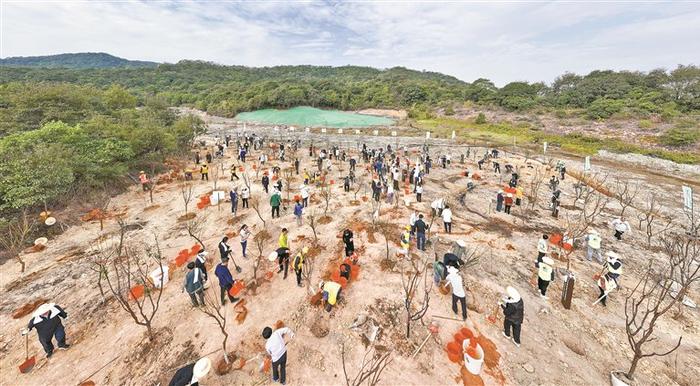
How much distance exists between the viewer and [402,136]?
45.8 meters

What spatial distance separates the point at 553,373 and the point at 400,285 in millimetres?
4377

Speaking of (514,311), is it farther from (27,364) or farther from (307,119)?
(307,119)

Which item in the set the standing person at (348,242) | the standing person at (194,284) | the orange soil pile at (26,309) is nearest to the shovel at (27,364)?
the orange soil pile at (26,309)

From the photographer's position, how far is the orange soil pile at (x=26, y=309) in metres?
9.39

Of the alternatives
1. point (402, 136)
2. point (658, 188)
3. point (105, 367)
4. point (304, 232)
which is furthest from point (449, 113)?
point (105, 367)

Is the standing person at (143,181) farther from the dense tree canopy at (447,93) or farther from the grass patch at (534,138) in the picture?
the grass patch at (534,138)

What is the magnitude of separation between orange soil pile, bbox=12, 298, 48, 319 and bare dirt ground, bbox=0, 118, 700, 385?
0.19 metres

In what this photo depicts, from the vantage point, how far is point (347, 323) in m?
8.34

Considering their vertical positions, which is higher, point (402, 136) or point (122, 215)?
point (402, 136)

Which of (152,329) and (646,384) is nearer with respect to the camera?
(646,384)

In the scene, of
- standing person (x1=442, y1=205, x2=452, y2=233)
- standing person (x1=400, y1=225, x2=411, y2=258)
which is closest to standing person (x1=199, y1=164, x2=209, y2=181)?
standing person (x1=400, y1=225, x2=411, y2=258)

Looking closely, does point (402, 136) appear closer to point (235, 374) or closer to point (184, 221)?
point (184, 221)

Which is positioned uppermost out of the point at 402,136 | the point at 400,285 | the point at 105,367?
the point at 402,136

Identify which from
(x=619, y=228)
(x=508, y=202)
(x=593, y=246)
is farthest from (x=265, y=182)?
(x=619, y=228)
